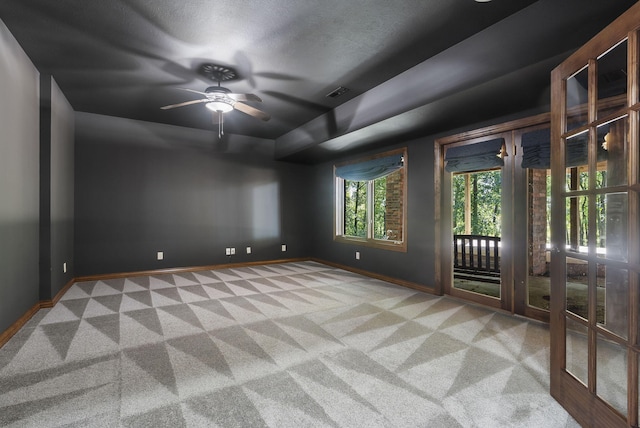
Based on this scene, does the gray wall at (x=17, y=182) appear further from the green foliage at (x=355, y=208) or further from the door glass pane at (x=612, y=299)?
the green foliage at (x=355, y=208)

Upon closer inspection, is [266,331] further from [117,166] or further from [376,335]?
[117,166]

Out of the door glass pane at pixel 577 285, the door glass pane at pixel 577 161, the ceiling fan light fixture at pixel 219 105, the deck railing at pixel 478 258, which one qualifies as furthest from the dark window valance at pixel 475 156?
the ceiling fan light fixture at pixel 219 105

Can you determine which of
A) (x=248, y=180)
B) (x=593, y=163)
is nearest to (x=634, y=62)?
(x=593, y=163)

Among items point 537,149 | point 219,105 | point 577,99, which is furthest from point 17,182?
point 537,149

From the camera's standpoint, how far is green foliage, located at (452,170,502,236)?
5461 millimetres

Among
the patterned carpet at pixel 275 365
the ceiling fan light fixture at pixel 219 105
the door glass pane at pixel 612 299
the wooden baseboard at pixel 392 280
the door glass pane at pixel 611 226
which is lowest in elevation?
the patterned carpet at pixel 275 365

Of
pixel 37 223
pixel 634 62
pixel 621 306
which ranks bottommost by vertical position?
pixel 621 306

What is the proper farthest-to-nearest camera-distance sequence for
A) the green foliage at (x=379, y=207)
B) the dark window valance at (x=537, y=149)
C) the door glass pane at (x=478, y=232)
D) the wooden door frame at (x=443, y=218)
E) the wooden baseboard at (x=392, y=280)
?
the green foliage at (x=379, y=207), the door glass pane at (x=478, y=232), the wooden baseboard at (x=392, y=280), the wooden door frame at (x=443, y=218), the dark window valance at (x=537, y=149)

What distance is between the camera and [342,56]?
9.80 ft

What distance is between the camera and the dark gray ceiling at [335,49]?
2236 mm

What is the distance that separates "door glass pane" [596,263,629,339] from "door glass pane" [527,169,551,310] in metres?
1.36

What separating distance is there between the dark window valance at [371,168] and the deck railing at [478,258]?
1.58 meters

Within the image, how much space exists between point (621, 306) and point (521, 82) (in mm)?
1786

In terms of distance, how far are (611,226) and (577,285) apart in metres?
0.37
